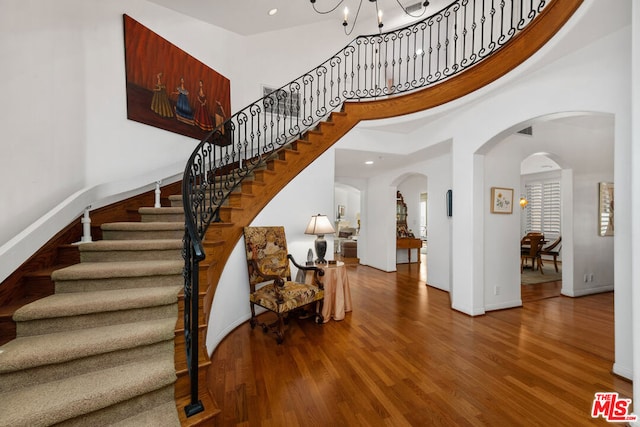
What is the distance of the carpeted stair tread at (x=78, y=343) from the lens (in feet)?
4.61

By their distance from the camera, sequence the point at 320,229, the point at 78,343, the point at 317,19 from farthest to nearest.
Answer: the point at 317,19, the point at 320,229, the point at 78,343

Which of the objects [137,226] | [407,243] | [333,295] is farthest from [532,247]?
[137,226]

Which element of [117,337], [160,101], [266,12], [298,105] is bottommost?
[117,337]

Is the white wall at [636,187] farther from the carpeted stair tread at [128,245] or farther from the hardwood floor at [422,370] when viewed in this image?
the carpeted stair tread at [128,245]

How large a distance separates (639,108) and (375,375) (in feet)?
9.38

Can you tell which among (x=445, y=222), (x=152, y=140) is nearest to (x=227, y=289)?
(x=152, y=140)

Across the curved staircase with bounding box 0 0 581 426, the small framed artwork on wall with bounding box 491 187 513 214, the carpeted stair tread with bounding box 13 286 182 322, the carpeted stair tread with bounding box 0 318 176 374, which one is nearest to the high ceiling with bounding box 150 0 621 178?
the small framed artwork on wall with bounding box 491 187 513 214

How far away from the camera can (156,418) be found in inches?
56.0

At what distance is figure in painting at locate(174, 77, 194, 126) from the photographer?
3949 mm

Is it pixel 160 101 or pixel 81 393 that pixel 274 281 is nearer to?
pixel 81 393

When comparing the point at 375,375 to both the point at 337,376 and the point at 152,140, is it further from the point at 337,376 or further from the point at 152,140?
the point at 152,140

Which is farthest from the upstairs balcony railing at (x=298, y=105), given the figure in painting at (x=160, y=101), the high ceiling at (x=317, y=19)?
the figure in painting at (x=160, y=101)

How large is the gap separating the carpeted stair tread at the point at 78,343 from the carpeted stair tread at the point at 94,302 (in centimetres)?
12

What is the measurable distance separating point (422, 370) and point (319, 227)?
7.11ft
